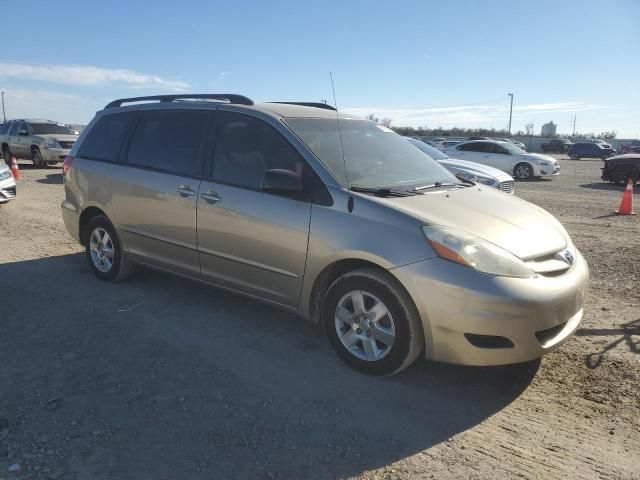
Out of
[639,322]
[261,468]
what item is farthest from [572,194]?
[261,468]

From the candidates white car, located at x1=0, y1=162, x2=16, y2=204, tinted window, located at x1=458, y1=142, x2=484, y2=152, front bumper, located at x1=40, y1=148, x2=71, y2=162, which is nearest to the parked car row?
front bumper, located at x1=40, y1=148, x2=71, y2=162

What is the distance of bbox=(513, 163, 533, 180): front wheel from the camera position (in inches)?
793

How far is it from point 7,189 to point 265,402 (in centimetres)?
890

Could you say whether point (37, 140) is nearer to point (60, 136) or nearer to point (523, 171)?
point (60, 136)

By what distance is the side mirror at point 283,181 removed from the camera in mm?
3805

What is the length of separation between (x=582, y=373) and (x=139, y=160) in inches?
171

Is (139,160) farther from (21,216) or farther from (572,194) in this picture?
(572,194)

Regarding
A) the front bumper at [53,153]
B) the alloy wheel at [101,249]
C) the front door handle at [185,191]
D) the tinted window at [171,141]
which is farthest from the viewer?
the front bumper at [53,153]

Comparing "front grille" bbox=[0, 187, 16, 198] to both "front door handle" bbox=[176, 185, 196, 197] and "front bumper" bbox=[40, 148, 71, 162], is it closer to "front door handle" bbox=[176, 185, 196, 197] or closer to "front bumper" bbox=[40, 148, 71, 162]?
"front door handle" bbox=[176, 185, 196, 197]

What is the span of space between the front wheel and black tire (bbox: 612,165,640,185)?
2940 mm

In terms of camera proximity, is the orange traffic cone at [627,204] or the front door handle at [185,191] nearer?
the front door handle at [185,191]

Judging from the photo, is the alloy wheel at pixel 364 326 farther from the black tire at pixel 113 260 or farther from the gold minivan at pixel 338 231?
the black tire at pixel 113 260

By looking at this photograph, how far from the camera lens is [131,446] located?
2.82 m

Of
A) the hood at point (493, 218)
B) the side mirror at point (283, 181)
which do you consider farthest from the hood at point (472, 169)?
the side mirror at point (283, 181)
